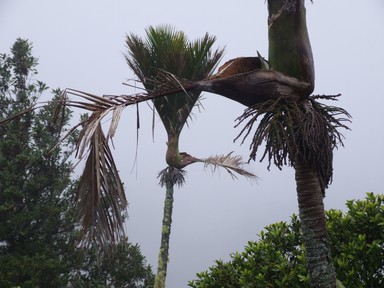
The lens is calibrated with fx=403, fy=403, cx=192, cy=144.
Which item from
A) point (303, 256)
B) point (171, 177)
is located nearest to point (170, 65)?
point (171, 177)

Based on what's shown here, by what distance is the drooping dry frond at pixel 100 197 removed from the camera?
320 cm

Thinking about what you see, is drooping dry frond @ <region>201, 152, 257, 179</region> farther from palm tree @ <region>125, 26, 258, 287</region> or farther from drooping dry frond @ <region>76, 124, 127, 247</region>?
drooping dry frond @ <region>76, 124, 127, 247</region>

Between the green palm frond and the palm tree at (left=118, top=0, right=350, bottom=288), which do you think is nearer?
the palm tree at (left=118, top=0, right=350, bottom=288)

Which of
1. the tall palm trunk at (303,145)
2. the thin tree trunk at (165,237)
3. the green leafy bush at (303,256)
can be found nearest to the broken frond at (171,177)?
the thin tree trunk at (165,237)

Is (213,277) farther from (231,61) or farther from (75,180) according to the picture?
(75,180)

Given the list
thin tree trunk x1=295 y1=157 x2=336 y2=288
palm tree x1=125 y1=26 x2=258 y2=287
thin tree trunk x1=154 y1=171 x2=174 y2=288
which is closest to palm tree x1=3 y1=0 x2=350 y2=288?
thin tree trunk x1=295 y1=157 x2=336 y2=288

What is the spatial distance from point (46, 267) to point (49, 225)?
153 cm

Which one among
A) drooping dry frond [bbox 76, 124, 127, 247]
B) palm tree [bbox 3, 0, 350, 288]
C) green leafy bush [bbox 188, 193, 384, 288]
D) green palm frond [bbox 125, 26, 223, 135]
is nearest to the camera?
drooping dry frond [bbox 76, 124, 127, 247]

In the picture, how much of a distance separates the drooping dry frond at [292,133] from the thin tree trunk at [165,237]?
5734 millimetres

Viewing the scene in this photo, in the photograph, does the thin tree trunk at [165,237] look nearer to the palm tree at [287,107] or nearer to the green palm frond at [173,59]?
the green palm frond at [173,59]

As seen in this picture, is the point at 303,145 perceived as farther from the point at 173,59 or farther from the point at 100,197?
the point at 173,59

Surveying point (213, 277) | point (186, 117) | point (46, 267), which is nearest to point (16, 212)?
point (46, 267)

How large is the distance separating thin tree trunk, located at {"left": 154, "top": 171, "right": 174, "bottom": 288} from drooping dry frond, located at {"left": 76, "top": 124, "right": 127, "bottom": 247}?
573cm

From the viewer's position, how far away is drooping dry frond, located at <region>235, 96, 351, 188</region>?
3.59 m
